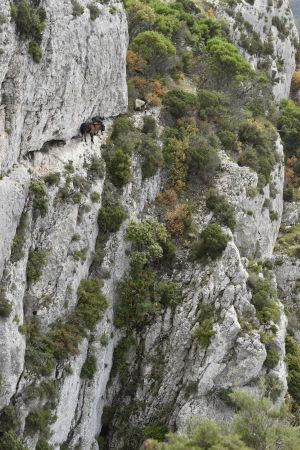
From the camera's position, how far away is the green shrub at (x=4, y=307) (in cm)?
2311

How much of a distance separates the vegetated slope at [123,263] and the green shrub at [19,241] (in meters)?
0.09

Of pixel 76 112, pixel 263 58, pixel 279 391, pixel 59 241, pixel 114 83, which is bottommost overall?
pixel 279 391

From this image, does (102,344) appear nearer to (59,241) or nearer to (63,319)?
(63,319)

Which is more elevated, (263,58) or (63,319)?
(263,58)

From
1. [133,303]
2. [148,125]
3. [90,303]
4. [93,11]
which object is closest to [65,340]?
[90,303]

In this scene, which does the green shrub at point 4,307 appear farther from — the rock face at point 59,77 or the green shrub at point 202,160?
the green shrub at point 202,160

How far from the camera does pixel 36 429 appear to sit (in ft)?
83.0

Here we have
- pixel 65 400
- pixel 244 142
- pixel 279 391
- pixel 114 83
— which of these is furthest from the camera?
pixel 244 142

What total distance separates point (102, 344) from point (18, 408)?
7.38 m

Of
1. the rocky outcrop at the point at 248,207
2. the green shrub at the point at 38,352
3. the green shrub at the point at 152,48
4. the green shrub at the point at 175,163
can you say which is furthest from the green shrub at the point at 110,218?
the green shrub at the point at 152,48

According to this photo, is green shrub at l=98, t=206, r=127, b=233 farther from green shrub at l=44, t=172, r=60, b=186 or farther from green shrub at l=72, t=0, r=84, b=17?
green shrub at l=72, t=0, r=84, b=17

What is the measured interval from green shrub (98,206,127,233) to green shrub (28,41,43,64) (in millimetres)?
10430

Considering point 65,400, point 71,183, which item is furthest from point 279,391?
point 71,183

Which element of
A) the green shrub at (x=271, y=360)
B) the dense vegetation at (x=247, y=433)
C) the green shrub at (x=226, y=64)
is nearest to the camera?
the dense vegetation at (x=247, y=433)
